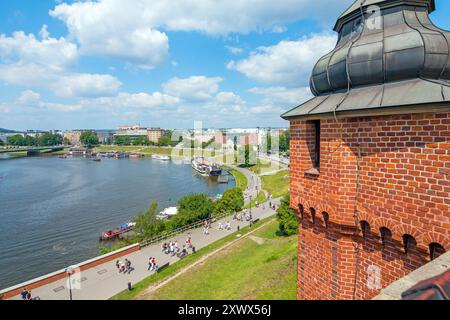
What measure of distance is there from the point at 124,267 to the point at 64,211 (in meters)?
24.4

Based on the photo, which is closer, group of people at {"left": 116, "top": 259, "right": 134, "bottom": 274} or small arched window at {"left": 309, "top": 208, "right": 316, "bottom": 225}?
small arched window at {"left": 309, "top": 208, "right": 316, "bottom": 225}

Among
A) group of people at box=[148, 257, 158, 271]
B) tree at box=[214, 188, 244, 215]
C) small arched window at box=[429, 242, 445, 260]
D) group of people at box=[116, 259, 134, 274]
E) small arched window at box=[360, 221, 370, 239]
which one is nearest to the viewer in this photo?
small arched window at box=[429, 242, 445, 260]

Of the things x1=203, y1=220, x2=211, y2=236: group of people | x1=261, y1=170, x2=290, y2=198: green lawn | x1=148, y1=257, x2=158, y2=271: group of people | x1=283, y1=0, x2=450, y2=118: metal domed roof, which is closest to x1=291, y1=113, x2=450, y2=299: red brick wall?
x1=283, y1=0, x2=450, y2=118: metal domed roof

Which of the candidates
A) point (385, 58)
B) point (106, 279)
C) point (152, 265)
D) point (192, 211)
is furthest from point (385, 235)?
point (192, 211)

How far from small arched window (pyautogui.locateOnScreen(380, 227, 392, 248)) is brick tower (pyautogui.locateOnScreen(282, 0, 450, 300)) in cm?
2

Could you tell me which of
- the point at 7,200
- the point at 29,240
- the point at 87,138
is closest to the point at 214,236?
the point at 29,240

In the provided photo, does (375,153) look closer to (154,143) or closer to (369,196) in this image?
(369,196)

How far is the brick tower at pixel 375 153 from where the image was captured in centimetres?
417

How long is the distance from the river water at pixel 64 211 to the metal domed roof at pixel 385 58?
2580 centimetres

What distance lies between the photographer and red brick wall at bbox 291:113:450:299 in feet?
13.5

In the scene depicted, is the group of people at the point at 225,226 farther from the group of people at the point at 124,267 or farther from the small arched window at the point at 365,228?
the small arched window at the point at 365,228

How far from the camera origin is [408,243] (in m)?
4.52

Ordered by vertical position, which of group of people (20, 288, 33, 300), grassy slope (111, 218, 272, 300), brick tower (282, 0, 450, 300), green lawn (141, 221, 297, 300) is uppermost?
brick tower (282, 0, 450, 300)

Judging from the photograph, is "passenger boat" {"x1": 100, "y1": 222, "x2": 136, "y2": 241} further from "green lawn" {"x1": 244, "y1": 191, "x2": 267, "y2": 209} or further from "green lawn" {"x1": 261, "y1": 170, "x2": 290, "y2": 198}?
"green lawn" {"x1": 261, "y1": 170, "x2": 290, "y2": 198}
